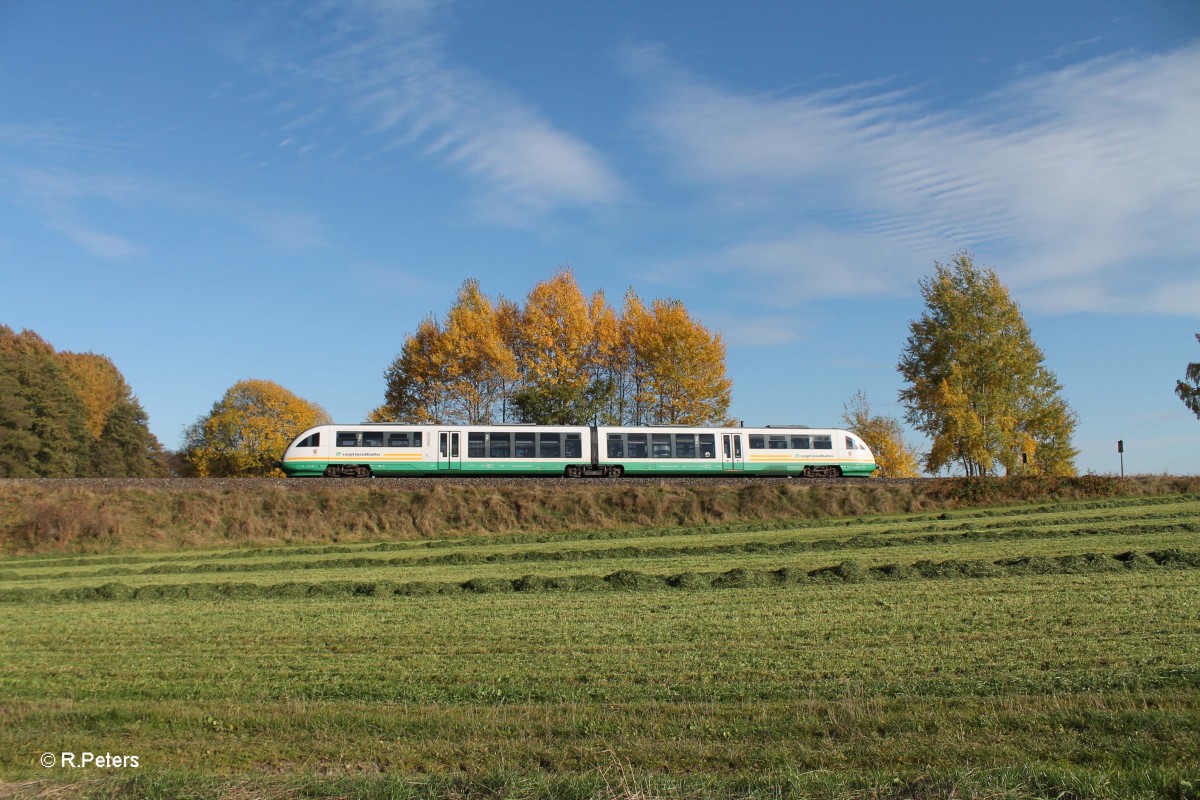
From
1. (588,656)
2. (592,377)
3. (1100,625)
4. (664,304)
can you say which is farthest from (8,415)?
(1100,625)

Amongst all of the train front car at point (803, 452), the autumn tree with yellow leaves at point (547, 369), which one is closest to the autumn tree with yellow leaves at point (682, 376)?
the autumn tree with yellow leaves at point (547, 369)

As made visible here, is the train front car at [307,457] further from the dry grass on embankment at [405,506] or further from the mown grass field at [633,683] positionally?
the mown grass field at [633,683]

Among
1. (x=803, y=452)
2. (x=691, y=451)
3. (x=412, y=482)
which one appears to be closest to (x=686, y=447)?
(x=691, y=451)

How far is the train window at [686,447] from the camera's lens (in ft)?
134

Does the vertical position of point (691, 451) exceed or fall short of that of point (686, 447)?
it falls short

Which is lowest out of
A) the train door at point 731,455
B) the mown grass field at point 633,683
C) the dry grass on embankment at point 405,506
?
the mown grass field at point 633,683

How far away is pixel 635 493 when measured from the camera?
36969 mm

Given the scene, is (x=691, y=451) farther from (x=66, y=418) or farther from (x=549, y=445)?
(x=66, y=418)

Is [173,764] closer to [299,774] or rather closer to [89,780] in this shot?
[89,780]

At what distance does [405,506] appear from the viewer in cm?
3562

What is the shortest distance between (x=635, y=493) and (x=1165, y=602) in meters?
24.4

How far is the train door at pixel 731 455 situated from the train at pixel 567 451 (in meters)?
0.04

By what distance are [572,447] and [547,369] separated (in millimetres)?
19002

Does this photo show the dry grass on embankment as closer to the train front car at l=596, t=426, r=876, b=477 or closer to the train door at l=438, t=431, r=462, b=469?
the train door at l=438, t=431, r=462, b=469
